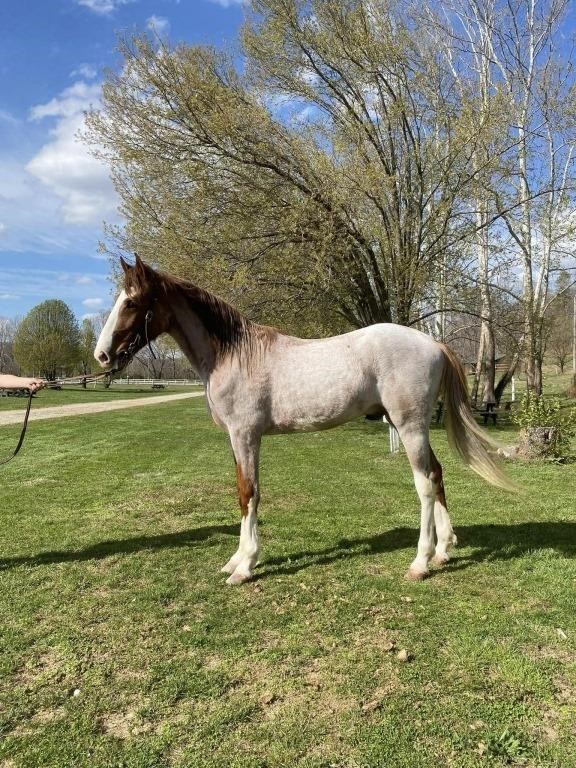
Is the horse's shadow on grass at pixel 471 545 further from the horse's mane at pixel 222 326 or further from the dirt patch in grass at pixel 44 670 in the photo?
the horse's mane at pixel 222 326

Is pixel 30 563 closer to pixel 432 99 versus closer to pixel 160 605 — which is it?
pixel 160 605

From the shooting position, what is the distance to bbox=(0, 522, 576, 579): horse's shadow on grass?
4.57 metres

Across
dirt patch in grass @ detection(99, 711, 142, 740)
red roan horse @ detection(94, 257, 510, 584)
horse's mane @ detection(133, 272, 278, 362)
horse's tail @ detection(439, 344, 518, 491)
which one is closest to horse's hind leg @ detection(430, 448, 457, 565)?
red roan horse @ detection(94, 257, 510, 584)

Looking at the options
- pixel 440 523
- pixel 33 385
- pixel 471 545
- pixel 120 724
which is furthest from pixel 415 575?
pixel 33 385

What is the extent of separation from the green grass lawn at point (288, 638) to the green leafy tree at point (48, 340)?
45.9 metres

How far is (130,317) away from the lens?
410 cm

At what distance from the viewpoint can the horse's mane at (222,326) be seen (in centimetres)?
436

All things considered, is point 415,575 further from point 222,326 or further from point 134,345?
point 134,345

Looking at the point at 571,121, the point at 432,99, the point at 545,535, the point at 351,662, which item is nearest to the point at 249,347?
the point at 351,662

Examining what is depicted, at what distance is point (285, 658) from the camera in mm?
2994

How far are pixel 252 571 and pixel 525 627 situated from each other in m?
2.08

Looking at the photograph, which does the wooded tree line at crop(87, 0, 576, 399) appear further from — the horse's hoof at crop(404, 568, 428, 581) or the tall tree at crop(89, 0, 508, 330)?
the horse's hoof at crop(404, 568, 428, 581)

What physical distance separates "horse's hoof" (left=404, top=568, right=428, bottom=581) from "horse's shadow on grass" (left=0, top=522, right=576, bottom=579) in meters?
0.40

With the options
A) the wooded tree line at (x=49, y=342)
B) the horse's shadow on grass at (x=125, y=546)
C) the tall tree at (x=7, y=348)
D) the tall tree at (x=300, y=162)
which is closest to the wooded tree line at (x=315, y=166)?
the tall tree at (x=300, y=162)
